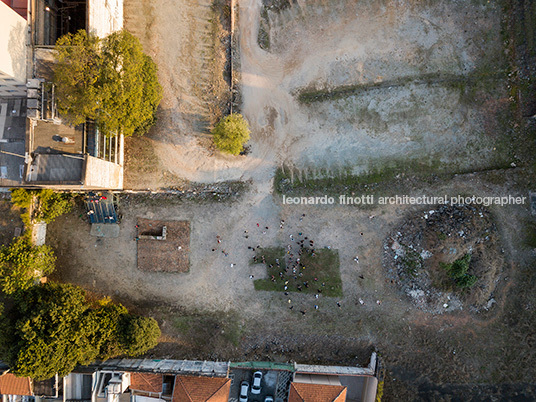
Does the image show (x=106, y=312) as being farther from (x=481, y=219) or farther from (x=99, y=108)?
(x=481, y=219)

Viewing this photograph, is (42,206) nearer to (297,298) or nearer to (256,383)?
(297,298)

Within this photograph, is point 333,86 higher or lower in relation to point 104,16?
lower

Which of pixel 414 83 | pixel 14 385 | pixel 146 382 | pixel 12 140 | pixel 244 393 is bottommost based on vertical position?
pixel 244 393

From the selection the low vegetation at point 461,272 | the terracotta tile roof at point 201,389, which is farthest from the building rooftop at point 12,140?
the low vegetation at point 461,272

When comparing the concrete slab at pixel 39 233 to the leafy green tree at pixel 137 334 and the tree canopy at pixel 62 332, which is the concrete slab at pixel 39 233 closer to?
the tree canopy at pixel 62 332

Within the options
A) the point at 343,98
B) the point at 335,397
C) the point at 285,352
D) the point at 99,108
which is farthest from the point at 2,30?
the point at 335,397

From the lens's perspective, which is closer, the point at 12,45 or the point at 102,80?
the point at 12,45

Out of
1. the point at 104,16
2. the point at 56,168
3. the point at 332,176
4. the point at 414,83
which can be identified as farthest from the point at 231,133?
the point at 414,83
